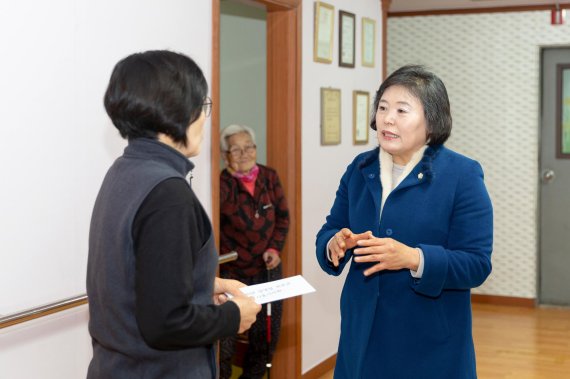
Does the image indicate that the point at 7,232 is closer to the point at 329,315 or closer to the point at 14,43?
the point at 14,43

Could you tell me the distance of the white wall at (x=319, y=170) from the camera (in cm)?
449

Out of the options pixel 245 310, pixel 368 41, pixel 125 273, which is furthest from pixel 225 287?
pixel 368 41

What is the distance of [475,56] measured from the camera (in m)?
6.73

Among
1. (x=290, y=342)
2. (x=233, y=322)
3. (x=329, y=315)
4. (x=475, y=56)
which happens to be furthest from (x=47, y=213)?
(x=475, y=56)

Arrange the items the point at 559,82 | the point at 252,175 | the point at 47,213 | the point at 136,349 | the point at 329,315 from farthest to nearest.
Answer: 1. the point at 559,82
2. the point at 329,315
3. the point at 252,175
4. the point at 47,213
5. the point at 136,349

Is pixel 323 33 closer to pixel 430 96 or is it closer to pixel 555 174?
pixel 430 96

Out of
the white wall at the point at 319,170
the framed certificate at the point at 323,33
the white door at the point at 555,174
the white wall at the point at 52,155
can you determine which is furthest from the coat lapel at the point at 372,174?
the white door at the point at 555,174

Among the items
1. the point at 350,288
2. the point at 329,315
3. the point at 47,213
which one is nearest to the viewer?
the point at 350,288

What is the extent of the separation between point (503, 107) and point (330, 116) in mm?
2534

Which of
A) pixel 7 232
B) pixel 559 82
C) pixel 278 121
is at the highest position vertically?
pixel 559 82

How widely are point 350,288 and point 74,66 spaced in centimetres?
118

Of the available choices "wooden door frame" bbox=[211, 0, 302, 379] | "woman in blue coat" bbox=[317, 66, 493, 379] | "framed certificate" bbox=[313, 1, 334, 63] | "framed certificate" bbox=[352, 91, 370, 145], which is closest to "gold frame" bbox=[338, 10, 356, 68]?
"framed certificate" bbox=[313, 1, 334, 63]

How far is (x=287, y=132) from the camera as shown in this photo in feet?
14.2

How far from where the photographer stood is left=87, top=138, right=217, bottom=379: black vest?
4.70ft
